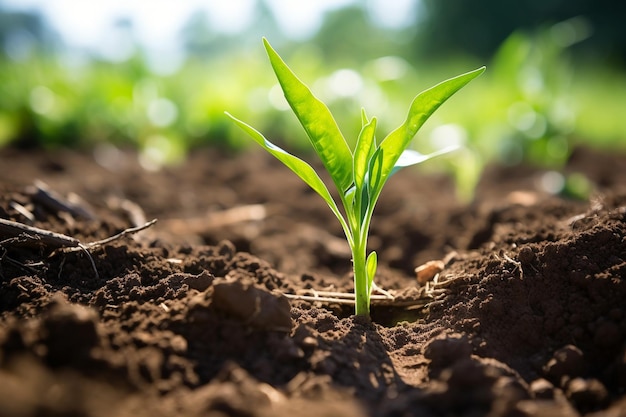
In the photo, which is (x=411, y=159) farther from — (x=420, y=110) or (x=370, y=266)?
(x=370, y=266)

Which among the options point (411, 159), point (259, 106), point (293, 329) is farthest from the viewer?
point (259, 106)

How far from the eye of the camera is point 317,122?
5.11 ft

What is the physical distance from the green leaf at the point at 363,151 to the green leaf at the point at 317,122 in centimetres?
4

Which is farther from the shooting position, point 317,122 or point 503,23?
point 503,23

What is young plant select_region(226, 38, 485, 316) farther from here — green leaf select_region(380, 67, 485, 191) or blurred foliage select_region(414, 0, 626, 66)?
blurred foliage select_region(414, 0, 626, 66)

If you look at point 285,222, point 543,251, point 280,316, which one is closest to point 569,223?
point 543,251

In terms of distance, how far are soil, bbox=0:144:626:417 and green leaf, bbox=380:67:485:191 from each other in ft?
1.58

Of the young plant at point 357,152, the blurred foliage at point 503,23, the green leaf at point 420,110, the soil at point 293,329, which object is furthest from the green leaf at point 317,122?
the blurred foliage at point 503,23

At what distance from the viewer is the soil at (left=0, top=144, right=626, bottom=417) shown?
45.1 inches

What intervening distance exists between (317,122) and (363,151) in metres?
0.15

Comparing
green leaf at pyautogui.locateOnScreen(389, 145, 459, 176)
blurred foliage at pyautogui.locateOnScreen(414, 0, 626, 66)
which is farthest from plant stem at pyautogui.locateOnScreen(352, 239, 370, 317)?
blurred foliage at pyautogui.locateOnScreen(414, 0, 626, 66)

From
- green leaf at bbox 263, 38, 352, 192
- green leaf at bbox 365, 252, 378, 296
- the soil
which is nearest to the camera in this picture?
the soil

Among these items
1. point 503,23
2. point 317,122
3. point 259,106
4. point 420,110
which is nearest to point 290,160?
point 317,122

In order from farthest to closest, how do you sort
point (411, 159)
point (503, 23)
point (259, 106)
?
point (503, 23), point (259, 106), point (411, 159)
